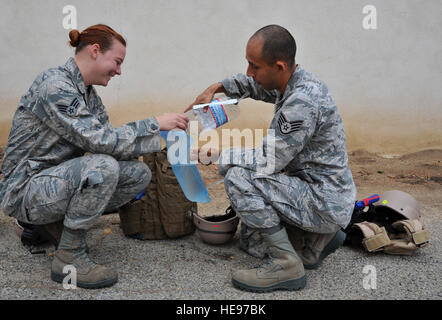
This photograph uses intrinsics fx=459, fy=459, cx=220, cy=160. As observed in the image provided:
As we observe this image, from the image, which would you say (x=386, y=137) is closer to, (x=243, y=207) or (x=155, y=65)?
(x=155, y=65)

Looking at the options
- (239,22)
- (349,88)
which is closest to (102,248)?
(239,22)

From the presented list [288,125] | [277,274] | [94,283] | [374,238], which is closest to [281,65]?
[288,125]

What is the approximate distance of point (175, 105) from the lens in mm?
5270

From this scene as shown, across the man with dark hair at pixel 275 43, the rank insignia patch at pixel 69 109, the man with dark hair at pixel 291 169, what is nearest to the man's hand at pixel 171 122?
the man with dark hair at pixel 291 169

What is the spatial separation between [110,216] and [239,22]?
2.79 m

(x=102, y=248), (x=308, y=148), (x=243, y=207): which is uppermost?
(x=308, y=148)

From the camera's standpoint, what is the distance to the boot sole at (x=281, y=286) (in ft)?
7.80

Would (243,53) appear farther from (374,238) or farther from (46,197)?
(46,197)

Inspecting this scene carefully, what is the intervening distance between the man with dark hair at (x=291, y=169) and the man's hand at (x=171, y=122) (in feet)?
0.96

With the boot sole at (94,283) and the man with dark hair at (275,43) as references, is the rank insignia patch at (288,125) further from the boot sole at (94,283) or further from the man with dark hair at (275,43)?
the boot sole at (94,283)

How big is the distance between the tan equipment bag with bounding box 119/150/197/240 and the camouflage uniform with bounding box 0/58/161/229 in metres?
0.53

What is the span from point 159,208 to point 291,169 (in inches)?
39.4

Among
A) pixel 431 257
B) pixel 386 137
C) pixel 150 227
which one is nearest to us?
pixel 431 257

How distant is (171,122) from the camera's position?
2.58 m
